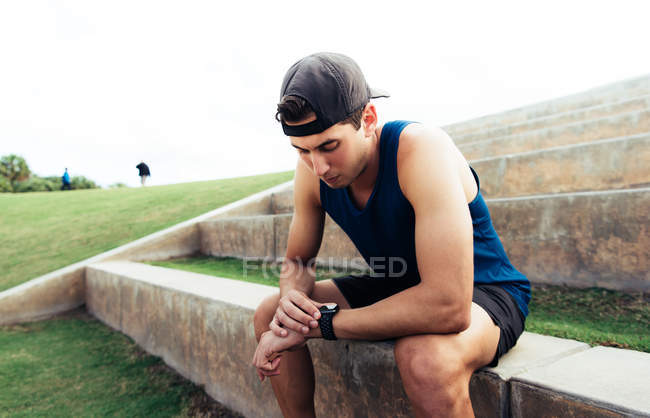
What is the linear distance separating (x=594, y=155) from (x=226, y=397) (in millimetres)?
2943

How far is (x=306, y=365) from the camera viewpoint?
154 cm

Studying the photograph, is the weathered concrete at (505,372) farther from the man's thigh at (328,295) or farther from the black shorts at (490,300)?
the man's thigh at (328,295)

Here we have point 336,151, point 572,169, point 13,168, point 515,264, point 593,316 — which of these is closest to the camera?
point 336,151

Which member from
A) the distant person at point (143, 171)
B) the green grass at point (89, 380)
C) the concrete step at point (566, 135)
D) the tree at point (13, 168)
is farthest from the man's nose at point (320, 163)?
the tree at point (13, 168)

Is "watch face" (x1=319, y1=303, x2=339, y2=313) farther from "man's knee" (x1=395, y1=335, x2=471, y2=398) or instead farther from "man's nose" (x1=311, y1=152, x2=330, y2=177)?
"man's nose" (x1=311, y1=152, x2=330, y2=177)

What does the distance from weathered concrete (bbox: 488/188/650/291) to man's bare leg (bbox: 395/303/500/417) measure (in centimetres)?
123

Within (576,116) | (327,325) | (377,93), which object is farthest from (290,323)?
(576,116)

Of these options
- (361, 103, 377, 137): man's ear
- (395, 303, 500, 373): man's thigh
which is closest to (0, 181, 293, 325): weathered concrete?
(361, 103, 377, 137): man's ear

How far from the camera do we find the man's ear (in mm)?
1411

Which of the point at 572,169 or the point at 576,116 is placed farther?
the point at 576,116

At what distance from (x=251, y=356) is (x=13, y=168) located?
138 ft

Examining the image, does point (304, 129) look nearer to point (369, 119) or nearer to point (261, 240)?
point (369, 119)

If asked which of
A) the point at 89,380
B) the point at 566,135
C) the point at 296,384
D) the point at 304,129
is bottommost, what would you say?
the point at 89,380

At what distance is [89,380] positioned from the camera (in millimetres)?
2674
